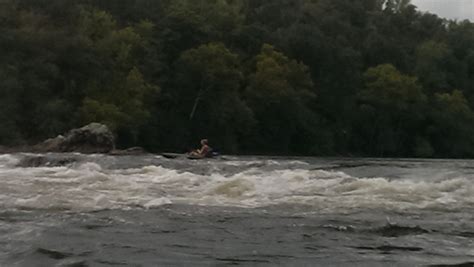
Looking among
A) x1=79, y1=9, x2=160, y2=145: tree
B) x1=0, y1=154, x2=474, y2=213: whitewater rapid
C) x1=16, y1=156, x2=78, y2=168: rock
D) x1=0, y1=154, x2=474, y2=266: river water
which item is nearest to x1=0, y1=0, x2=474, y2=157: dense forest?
x1=79, y1=9, x2=160, y2=145: tree

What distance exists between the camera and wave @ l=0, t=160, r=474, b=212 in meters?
12.1

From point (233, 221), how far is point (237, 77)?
166ft

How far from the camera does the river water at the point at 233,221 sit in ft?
25.5

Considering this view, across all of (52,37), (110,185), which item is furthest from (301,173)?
(52,37)

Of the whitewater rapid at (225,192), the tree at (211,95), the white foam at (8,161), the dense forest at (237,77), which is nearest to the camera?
the whitewater rapid at (225,192)

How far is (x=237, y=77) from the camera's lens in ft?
198

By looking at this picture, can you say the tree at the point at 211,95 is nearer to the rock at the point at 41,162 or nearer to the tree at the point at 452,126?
the tree at the point at 452,126

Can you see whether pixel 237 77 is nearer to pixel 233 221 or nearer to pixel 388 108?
pixel 388 108

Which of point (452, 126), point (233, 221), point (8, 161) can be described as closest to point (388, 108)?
point (452, 126)

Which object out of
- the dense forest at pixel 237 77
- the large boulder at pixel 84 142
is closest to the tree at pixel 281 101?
the dense forest at pixel 237 77

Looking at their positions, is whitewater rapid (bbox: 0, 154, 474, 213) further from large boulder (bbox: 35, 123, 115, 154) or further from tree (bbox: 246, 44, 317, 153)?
tree (bbox: 246, 44, 317, 153)

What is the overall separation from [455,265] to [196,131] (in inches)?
2093

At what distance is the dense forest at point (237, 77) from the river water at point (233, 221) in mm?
31983

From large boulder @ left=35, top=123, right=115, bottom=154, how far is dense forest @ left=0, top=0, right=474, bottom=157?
9.13 meters
